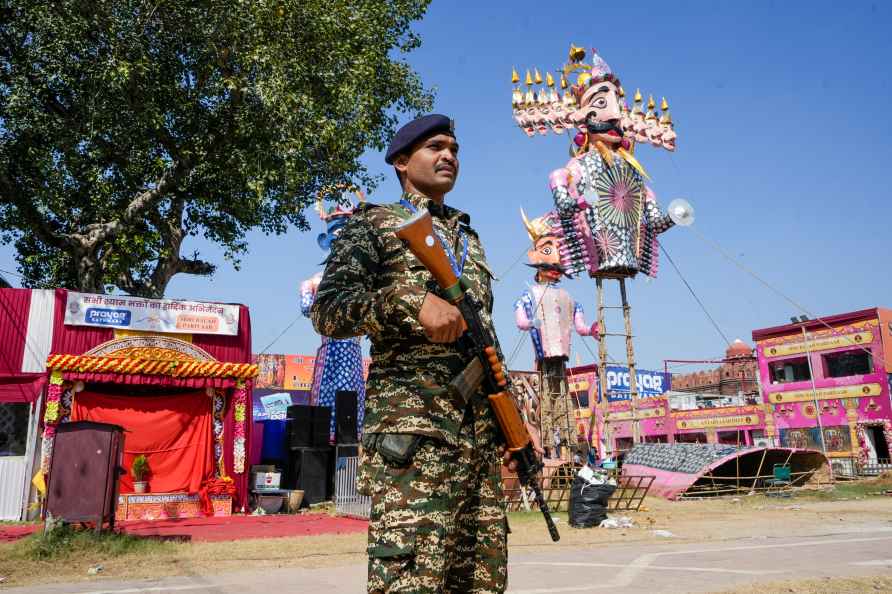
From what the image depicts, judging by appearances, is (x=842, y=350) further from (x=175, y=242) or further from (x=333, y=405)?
(x=175, y=242)

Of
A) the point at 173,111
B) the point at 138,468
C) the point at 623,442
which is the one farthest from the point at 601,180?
the point at 623,442

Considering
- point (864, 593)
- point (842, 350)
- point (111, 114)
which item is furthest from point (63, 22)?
point (842, 350)

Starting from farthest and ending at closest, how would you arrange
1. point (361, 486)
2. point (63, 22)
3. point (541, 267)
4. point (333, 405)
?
point (541, 267)
point (333, 405)
point (63, 22)
point (361, 486)

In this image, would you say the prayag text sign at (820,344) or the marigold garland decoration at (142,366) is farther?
the prayag text sign at (820,344)

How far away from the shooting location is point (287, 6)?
11984mm

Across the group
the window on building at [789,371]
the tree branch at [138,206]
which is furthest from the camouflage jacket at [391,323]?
the window on building at [789,371]

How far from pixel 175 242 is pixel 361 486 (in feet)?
44.1

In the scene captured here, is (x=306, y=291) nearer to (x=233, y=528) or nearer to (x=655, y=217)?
(x=233, y=528)

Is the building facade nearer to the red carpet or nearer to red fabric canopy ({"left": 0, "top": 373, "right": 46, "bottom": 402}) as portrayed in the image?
the red carpet

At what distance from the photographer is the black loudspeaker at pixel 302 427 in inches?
589

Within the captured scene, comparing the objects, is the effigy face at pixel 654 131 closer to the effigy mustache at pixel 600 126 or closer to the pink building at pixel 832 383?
the effigy mustache at pixel 600 126

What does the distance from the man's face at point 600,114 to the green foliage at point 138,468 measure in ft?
44.0

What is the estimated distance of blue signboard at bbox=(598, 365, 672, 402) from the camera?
110 ft

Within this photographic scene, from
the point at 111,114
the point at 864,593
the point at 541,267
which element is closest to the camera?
the point at 864,593
